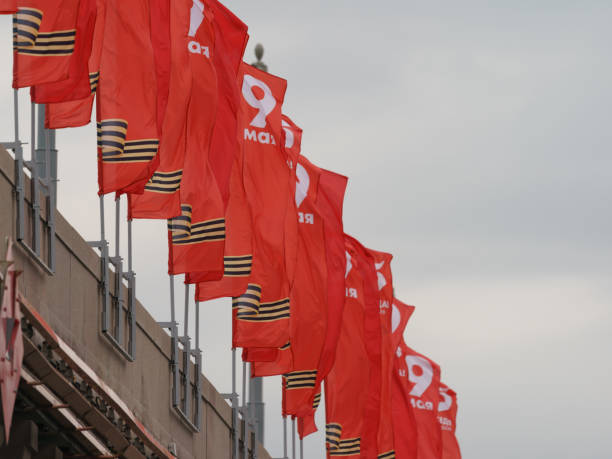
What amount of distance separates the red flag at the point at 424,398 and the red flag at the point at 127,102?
75.8ft

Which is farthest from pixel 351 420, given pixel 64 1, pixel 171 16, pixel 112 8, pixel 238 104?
pixel 64 1

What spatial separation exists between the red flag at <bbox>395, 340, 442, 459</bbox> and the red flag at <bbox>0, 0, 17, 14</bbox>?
88.4 ft

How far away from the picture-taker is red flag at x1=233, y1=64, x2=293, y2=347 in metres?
27.2

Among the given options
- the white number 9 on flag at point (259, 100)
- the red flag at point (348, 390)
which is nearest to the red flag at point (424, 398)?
the red flag at point (348, 390)

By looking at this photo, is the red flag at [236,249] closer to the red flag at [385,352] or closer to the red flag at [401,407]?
the red flag at [385,352]

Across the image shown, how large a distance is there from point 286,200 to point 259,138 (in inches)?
43.5

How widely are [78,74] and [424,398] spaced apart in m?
27.3

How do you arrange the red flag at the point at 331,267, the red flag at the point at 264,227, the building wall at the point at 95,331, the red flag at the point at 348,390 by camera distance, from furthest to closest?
1. the red flag at the point at 348,390
2. the red flag at the point at 331,267
3. the red flag at the point at 264,227
4. the building wall at the point at 95,331

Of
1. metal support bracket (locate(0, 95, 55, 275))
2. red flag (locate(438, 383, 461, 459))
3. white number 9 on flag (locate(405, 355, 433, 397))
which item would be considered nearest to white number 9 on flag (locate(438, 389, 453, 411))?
red flag (locate(438, 383, 461, 459))

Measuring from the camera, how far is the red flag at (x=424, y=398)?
145 feet

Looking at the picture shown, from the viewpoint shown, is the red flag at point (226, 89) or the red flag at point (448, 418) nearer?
the red flag at point (226, 89)

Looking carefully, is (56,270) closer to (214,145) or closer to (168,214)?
(168,214)

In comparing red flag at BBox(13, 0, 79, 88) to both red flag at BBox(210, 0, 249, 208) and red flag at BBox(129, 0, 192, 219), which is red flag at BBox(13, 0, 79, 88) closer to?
red flag at BBox(129, 0, 192, 219)

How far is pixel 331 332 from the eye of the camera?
1231 inches
